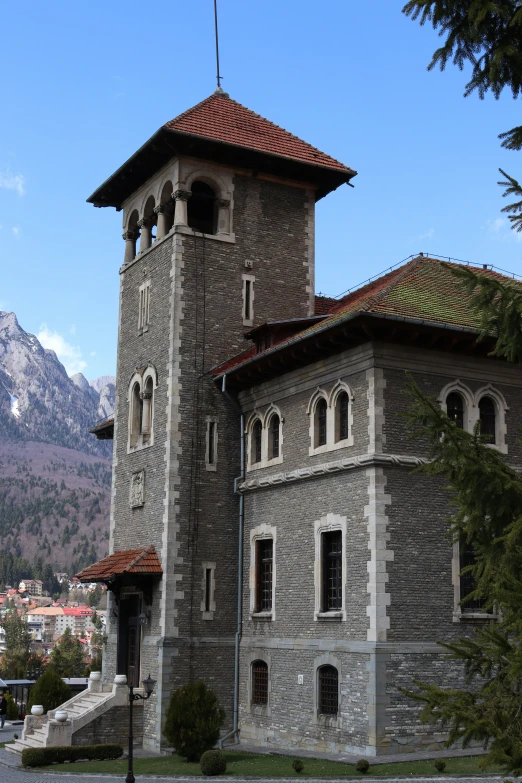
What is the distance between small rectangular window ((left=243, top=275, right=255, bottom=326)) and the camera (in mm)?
30203

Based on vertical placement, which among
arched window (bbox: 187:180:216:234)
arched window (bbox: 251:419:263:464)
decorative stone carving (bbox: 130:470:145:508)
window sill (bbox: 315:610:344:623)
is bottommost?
window sill (bbox: 315:610:344:623)

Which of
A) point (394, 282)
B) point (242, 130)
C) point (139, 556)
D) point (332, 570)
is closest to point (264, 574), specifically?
point (139, 556)

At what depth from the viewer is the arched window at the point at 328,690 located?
915 inches

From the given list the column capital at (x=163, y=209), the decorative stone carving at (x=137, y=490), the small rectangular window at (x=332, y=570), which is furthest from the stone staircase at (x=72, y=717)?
the column capital at (x=163, y=209)

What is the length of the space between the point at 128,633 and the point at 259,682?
5.39 metres

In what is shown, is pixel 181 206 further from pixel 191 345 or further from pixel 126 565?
pixel 126 565

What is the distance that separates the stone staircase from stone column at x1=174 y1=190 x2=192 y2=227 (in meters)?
13.6

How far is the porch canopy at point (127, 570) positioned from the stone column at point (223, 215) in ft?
32.5

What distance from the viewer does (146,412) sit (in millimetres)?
30391

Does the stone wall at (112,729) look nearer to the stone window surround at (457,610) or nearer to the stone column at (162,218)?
the stone window surround at (457,610)

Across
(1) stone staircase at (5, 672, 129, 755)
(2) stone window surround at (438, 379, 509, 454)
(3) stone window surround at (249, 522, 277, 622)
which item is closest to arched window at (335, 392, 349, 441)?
(2) stone window surround at (438, 379, 509, 454)

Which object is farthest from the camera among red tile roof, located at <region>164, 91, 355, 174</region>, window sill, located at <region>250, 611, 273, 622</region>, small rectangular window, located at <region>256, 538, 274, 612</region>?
red tile roof, located at <region>164, 91, 355, 174</region>

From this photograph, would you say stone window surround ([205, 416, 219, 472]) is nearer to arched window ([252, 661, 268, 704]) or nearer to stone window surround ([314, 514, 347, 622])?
stone window surround ([314, 514, 347, 622])

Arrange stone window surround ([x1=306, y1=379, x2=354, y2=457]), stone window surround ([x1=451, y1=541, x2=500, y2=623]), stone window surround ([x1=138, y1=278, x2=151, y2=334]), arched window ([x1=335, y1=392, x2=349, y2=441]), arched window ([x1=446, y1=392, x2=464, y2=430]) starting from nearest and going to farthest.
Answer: stone window surround ([x1=451, y1=541, x2=500, y2=623]) < stone window surround ([x1=306, y1=379, x2=354, y2=457]) < arched window ([x1=446, y1=392, x2=464, y2=430]) < arched window ([x1=335, y1=392, x2=349, y2=441]) < stone window surround ([x1=138, y1=278, x2=151, y2=334])
